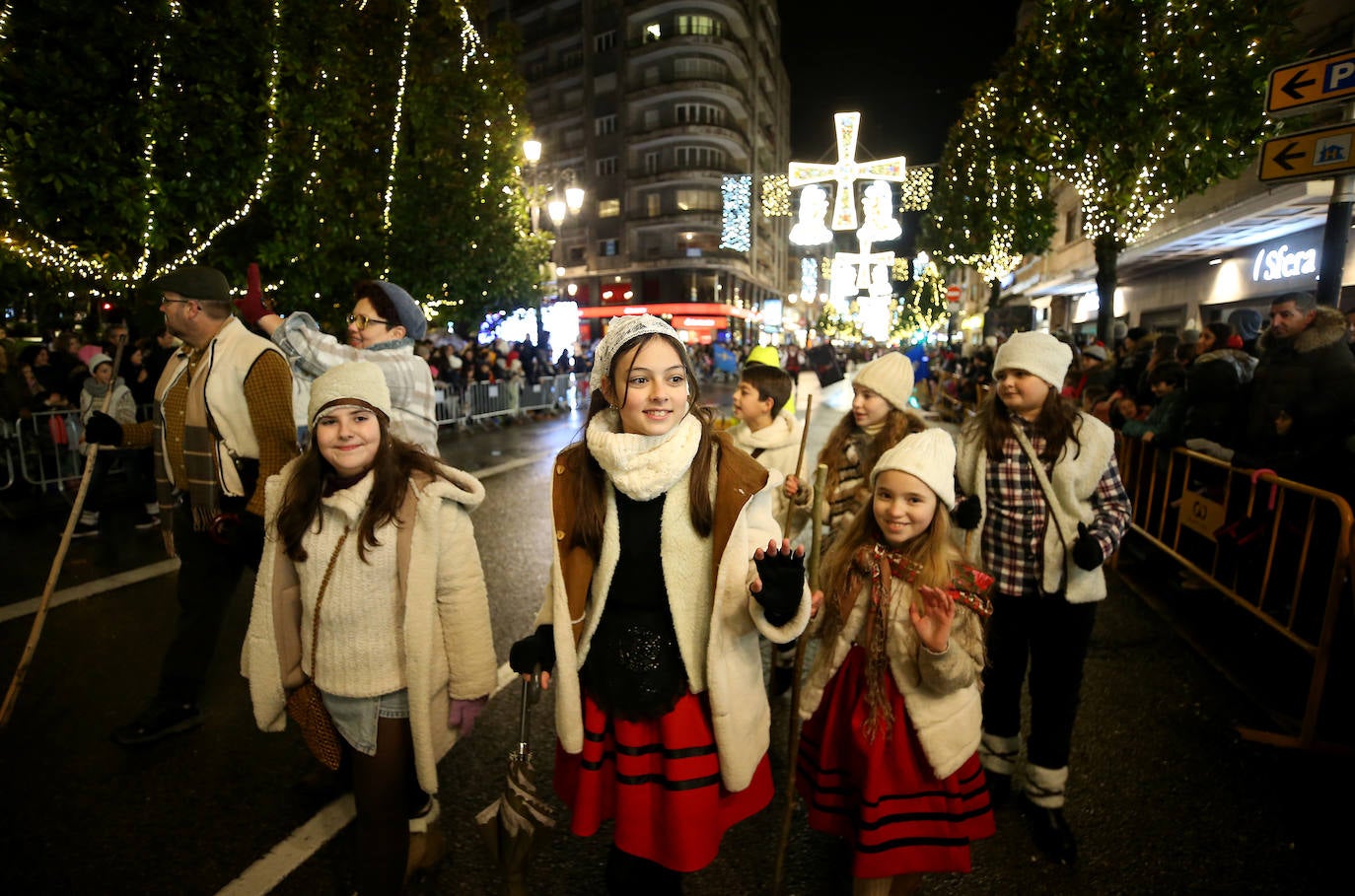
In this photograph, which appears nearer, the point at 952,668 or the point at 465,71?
the point at 952,668

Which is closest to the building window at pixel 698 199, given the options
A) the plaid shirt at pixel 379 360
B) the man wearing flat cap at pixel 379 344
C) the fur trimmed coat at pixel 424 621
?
the man wearing flat cap at pixel 379 344

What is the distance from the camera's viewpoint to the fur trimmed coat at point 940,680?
2.09m

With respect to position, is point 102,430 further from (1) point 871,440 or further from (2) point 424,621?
(1) point 871,440

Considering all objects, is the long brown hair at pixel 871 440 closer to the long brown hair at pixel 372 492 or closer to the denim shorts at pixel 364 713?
the long brown hair at pixel 372 492

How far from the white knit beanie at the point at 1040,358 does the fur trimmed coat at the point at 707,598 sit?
1388mm


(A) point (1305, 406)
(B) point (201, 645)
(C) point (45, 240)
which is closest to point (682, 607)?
(B) point (201, 645)

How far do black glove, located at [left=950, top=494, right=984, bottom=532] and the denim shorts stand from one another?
85.3 inches

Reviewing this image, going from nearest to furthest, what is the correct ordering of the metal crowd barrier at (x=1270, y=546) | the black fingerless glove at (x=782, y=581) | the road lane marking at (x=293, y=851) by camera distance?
1. the black fingerless glove at (x=782, y=581)
2. the road lane marking at (x=293, y=851)
3. the metal crowd barrier at (x=1270, y=546)

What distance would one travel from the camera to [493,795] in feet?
9.97

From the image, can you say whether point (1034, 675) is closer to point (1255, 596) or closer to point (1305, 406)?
point (1255, 596)

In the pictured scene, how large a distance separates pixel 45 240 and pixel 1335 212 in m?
11.7

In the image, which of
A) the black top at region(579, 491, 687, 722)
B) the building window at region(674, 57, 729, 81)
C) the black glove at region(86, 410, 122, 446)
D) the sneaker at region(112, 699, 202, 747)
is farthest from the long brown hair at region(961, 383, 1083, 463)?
the building window at region(674, 57, 729, 81)

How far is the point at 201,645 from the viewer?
10.8 feet

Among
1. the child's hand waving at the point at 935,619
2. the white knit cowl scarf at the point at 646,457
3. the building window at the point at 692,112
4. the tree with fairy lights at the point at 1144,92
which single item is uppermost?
the building window at the point at 692,112
